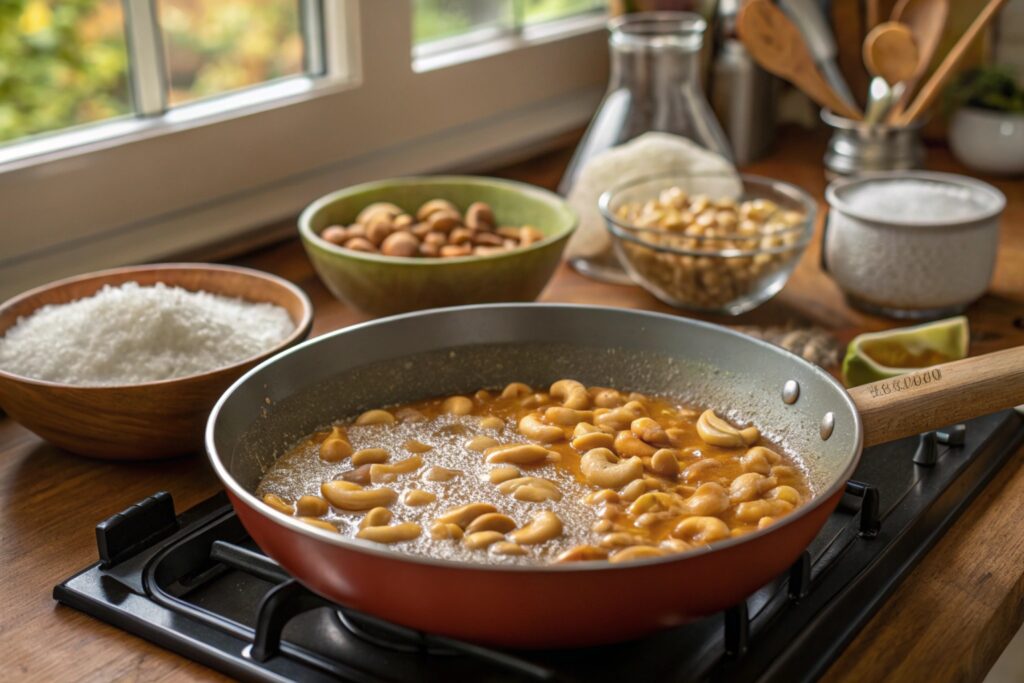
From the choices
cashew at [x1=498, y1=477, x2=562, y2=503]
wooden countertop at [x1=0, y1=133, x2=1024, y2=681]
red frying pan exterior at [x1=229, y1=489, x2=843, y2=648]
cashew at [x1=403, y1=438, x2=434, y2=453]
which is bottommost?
wooden countertop at [x1=0, y1=133, x2=1024, y2=681]

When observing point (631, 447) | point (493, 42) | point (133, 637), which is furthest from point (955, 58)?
point (133, 637)

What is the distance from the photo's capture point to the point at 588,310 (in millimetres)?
984

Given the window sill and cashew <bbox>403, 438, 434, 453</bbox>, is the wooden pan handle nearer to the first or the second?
cashew <bbox>403, 438, 434, 453</bbox>

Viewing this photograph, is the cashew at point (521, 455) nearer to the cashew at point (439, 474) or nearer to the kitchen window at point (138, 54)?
the cashew at point (439, 474)

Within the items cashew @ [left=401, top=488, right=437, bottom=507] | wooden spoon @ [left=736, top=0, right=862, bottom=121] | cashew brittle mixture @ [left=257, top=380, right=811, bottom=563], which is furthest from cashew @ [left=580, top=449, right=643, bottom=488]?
wooden spoon @ [left=736, top=0, right=862, bottom=121]

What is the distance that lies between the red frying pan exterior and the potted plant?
123 centimetres

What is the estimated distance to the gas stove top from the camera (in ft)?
2.26

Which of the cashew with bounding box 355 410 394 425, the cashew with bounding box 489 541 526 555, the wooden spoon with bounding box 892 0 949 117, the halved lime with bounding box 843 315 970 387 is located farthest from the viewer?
the wooden spoon with bounding box 892 0 949 117

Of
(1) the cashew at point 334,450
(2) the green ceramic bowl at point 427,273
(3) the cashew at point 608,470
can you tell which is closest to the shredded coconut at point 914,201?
(2) the green ceramic bowl at point 427,273

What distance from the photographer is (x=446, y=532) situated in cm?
73

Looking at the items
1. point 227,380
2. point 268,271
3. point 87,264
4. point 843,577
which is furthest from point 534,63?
point 843,577

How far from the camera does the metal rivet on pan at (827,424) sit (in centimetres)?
83

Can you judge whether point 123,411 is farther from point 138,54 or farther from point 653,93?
point 653,93

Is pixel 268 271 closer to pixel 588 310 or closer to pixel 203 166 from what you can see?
pixel 203 166
